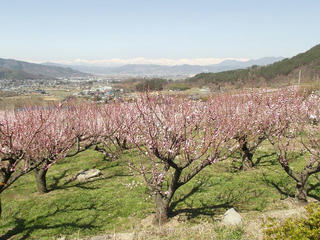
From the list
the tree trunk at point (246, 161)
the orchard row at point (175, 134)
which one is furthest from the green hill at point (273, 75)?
the tree trunk at point (246, 161)

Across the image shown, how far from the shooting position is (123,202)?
11750mm

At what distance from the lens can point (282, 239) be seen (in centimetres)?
448

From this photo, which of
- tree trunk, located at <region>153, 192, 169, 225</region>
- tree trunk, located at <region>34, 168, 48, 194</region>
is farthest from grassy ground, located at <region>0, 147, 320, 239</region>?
tree trunk, located at <region>153, 192, 169, 225</region>

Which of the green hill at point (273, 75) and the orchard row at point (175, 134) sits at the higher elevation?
the green hill at point (273, 75)

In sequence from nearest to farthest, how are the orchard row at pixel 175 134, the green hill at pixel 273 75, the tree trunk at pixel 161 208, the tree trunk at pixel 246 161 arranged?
the orchard row at pixel 175 134 < the tree trunk at pixel 161 208 < the tree trunk at pixel 246 161 < the green hill at pixel 273 75

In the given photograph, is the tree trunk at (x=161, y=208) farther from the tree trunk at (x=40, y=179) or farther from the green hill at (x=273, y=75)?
the green hill at (x=273, y=75)

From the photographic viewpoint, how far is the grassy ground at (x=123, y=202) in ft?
31.6

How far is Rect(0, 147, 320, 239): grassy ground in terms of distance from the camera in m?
9.63

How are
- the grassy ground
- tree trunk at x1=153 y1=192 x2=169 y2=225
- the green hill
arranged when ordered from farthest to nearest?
Answer: the green hill
the grassy ground
tree trunk at x1=153 y1=192 x2=169 y2=225

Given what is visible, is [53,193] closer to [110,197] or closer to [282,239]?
[110,197]

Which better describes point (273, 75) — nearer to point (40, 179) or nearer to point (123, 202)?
point (123, 202)

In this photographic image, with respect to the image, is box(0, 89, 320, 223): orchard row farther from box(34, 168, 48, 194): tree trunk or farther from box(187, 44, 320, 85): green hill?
box(187, 44, 320, 85): green hill

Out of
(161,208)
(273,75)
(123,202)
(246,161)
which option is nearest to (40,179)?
(123,202)

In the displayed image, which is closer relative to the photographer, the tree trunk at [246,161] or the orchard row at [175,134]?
the orchard row at [175,134]
